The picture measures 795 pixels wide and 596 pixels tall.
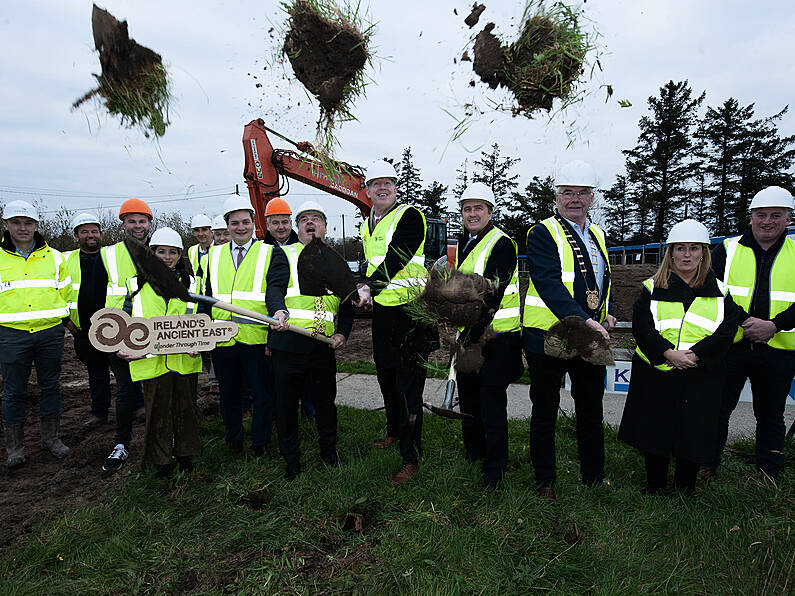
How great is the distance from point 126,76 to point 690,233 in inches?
147

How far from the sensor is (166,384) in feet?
11.5

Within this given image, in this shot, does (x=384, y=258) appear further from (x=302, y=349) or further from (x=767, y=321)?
(x=767, y=321)

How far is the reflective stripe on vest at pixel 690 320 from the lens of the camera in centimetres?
300

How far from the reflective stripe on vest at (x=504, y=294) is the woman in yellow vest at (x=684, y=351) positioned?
0.79 metres

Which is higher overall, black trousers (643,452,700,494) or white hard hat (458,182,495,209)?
white hard hat (458,182,495,209)

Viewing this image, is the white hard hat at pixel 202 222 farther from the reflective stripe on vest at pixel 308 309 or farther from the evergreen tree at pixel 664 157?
the evergreen tree at pixel 664 157

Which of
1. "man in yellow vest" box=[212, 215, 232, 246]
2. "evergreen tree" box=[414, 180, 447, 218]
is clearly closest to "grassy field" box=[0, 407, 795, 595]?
"man in yellow vest" box=[212, 215, 232, 246]

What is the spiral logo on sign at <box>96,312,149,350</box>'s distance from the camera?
3.17 meters

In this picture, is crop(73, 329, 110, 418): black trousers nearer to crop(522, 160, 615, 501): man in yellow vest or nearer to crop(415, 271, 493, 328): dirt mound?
crop(415, 271, 493, 328): dirt mound

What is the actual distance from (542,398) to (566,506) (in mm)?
676

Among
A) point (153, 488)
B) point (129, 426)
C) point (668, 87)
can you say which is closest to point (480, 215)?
point (153, 488)

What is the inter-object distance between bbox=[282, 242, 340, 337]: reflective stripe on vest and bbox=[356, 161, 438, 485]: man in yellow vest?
0.28 meters

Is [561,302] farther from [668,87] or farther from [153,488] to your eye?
[668,87]

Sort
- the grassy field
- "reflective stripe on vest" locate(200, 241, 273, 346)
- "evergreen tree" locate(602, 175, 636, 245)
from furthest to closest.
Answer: "evergreen tree" locate(602, 175, 636, 245) < "reflective stripe on vest" locate(200, 241, 273, 346) < the grassy field
